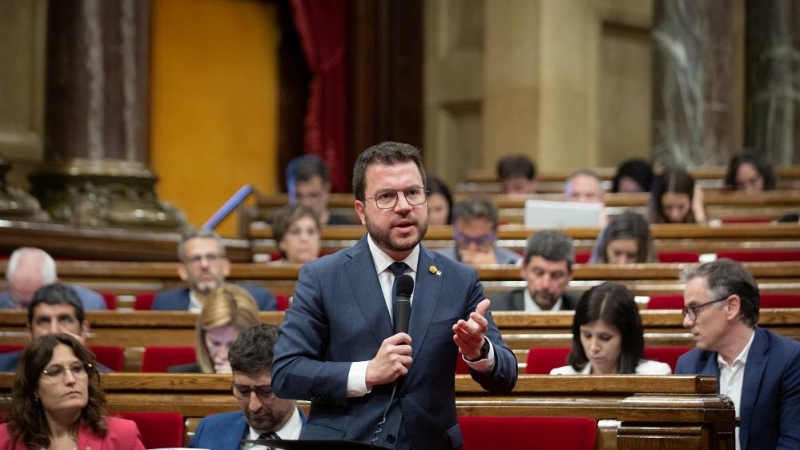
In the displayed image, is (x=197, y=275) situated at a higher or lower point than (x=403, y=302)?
lower

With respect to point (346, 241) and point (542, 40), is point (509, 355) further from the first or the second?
point (542, 40)

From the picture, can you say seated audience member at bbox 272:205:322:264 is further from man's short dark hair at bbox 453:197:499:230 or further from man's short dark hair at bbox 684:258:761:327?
man's short dark hair at bbox 684:258:761:327

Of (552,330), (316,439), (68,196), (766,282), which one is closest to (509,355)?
(316,439)

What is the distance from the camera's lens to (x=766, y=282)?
18.1ft

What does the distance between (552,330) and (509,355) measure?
203 cm

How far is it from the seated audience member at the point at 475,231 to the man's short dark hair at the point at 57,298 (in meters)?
1.80

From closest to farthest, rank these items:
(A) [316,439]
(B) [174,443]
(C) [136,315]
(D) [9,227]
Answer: (A) [316,439] → (B) [174,443] → (C) [136,315] → (D) [9,227]

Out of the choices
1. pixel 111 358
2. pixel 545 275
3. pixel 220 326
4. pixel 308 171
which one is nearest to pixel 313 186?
pixel 308 171

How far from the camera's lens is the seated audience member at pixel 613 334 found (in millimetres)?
4023

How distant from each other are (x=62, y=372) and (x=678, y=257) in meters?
3.56

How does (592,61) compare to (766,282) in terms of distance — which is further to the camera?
(592,61)

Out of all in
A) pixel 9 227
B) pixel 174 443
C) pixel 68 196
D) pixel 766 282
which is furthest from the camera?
pixel 68 196

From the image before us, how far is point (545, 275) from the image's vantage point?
5.04 meters

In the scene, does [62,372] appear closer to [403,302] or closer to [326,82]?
[403,302]
